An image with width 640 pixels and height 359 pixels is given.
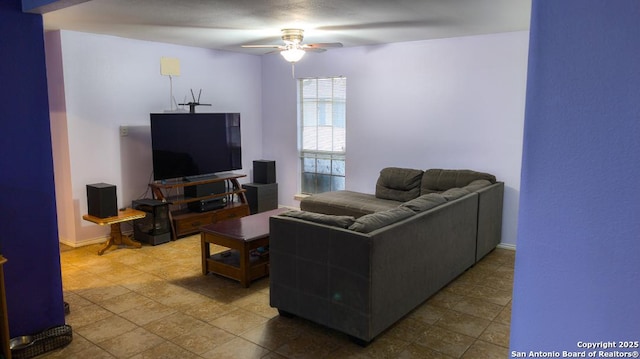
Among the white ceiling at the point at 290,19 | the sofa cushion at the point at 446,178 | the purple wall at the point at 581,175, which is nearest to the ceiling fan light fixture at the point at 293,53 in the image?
the white ceiling at the point at 290,19

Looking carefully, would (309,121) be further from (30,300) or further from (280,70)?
(30,300)

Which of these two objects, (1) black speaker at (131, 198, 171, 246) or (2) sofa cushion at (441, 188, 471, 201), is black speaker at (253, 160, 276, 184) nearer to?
(1) black speaker at (131, 198, 171, 246)

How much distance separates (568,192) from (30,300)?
121 inches

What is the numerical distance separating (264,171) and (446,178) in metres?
2.60

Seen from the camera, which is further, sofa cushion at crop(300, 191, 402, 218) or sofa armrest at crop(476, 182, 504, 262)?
sofa cushion at crop(300, 191, 402, 218)

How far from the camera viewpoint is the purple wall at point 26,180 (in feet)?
8.79

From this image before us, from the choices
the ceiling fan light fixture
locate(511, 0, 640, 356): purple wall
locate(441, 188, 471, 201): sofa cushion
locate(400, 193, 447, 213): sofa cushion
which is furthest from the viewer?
the ceiling fan light fixture

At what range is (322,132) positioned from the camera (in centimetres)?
636

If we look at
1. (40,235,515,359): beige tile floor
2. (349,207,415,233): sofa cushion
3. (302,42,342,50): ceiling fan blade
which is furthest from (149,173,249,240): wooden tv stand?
(349,207,415,233): sofa cushion

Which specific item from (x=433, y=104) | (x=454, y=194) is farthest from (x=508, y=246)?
(x=433, y=104)

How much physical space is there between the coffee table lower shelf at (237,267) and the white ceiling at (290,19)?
2.11 m

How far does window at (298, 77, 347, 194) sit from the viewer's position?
20.1 feet

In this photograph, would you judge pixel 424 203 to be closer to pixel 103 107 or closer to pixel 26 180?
pixel 26 180

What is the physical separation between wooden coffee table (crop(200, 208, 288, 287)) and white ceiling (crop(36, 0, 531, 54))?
1831 mm
